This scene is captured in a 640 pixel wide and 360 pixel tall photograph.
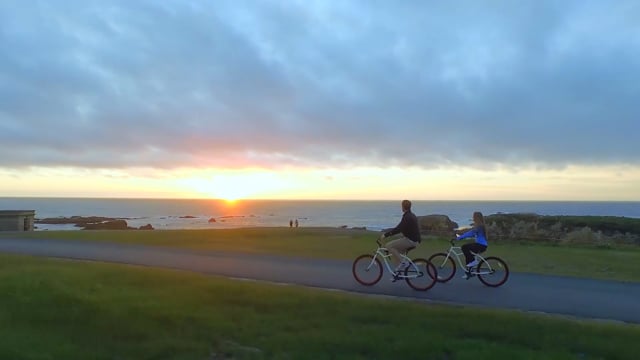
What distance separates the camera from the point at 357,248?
72.4 ft

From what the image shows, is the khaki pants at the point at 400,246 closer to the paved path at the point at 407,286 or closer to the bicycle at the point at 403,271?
the bicycle at the point at 403,271

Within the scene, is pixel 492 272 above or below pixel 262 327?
above

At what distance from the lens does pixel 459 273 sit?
48.1 feet

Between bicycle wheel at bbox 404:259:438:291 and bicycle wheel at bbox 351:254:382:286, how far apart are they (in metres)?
0.69

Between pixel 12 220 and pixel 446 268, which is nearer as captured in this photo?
pixel 446 268

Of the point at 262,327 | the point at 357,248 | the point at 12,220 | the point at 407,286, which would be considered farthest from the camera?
the point at 12,220

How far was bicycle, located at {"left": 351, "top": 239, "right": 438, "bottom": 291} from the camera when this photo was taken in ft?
40.2

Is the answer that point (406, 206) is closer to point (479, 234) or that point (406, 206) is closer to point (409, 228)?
point (409, 228)


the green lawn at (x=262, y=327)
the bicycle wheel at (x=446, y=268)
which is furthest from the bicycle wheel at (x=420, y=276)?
the green lawn at (x=262, y=327)

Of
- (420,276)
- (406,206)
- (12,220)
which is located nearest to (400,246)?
(420,276)

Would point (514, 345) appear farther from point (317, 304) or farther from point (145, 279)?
point (145, 279)

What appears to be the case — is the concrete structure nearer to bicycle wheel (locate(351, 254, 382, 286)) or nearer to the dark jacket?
bicycle wheel (locate(351, 254, 382, 286))

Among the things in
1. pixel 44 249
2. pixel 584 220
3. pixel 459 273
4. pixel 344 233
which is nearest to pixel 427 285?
pixel 459 273

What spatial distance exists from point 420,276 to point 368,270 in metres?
1.17
